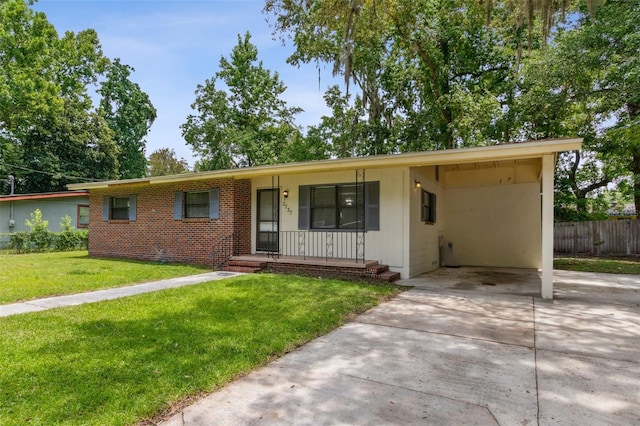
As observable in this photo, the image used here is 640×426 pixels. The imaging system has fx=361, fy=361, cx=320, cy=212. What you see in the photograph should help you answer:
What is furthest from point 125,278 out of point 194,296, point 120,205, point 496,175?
point 496,175

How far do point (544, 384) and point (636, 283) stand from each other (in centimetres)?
→ 685

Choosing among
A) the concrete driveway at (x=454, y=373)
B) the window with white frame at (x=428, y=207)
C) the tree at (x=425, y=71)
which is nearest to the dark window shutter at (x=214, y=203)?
the window with white frame at (x=428, y=207)

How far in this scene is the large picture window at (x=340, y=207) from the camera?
328 inches

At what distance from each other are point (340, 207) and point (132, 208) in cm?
702

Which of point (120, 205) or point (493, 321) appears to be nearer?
point (493, 321)

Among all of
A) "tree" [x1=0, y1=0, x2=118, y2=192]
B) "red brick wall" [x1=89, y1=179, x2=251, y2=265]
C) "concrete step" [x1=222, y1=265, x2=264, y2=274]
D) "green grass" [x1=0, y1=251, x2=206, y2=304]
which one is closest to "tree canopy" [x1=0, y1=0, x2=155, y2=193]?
"tree" [x1=0, y1=0, x2=118, y2=192]

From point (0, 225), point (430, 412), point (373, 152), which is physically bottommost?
point (430, 412)

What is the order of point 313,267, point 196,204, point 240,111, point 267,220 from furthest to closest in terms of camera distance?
point 240,111 < point 196,204 < point 267,220 < point 313,267

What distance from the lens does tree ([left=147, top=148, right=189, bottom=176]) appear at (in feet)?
127

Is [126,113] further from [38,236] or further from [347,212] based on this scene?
[347,212]

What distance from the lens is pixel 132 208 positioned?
11523 mm

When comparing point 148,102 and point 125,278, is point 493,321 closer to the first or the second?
point 125,278

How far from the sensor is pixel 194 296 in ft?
18.8

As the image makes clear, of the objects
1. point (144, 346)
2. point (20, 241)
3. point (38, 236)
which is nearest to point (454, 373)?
point (144, 346)
